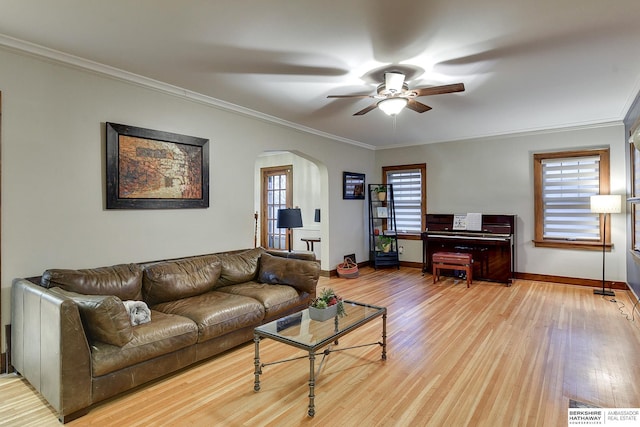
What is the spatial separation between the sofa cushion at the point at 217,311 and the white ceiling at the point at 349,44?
212cm

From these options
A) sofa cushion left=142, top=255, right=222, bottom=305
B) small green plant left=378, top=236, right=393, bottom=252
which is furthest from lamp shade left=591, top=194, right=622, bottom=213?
sofa cushion left=142, top=255, right=222, bottom=305

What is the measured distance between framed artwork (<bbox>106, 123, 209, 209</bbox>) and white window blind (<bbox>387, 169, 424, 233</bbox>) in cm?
445

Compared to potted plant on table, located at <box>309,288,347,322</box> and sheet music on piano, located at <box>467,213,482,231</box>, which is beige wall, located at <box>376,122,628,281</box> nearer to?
sheet music on piano, located at <box>467,213,482,231</box>

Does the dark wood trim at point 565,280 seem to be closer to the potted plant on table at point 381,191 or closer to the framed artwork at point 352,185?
the framed artwork at point 352,185

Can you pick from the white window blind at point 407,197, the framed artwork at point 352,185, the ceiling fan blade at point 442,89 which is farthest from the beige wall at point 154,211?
the ceiling fan blade at point 442,89

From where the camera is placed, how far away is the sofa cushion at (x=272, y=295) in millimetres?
3453

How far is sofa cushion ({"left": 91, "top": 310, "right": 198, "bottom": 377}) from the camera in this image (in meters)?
2.27

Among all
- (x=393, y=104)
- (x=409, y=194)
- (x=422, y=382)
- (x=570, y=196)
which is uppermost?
(x=393, y=104)

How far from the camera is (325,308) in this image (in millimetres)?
2803

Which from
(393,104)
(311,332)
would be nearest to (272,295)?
(311,332)

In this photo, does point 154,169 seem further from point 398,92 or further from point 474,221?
point 474,221

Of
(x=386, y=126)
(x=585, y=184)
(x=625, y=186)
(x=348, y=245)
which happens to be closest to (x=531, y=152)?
(x=585, y=184)

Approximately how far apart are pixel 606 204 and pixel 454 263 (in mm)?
2193

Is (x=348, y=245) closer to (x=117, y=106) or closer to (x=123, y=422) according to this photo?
(x=117, y=106)
